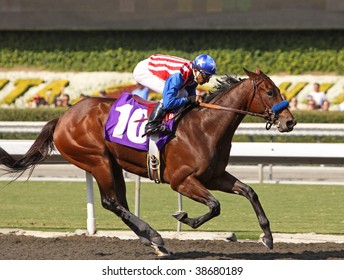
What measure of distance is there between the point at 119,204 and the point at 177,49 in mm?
14983

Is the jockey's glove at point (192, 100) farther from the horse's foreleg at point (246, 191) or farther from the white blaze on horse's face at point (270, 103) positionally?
the horse's foreleg at point (246, 191)

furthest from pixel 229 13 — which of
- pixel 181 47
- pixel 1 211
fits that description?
pixel 1 211

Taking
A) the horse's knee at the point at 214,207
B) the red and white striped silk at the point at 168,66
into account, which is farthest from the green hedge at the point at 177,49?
the horse's knee at the point at 214,207

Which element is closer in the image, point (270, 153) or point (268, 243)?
point (268, 243)

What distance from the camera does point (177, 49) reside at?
21703mm

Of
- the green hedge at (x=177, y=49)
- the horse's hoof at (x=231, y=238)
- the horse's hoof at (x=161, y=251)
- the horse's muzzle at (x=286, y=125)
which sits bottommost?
the green hedge at (x=177, y=49)

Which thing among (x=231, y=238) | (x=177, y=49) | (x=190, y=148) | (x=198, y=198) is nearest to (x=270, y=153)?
(x=231, y=238)

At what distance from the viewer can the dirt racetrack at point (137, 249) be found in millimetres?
6578

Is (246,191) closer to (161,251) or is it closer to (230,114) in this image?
(230,114)

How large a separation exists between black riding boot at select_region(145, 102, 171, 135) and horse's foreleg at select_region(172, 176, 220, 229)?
391 mm

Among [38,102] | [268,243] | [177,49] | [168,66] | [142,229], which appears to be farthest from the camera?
[177,49]

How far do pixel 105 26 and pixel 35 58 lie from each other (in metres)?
1.92

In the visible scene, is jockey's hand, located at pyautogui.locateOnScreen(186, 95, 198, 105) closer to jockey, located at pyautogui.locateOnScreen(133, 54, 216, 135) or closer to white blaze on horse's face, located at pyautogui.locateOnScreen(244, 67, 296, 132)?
jockey, located at pyautogui.locateOnScreen(133, 54, 216, 135)
